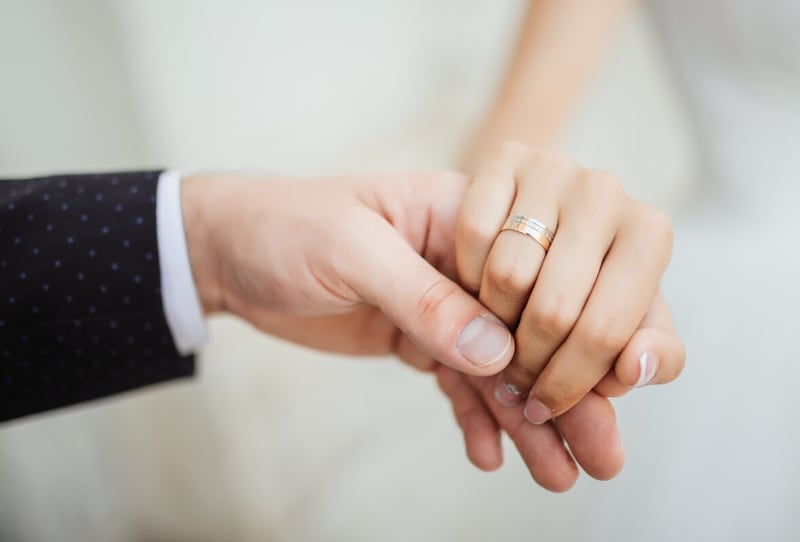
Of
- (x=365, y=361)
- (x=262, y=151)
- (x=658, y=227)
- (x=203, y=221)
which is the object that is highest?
(x=658, y=227)

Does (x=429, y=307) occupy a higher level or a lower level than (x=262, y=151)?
Result: higher

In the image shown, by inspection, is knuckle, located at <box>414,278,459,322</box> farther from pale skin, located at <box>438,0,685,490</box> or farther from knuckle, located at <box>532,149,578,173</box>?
knuckle, located at <box>532,149,578,173</box>

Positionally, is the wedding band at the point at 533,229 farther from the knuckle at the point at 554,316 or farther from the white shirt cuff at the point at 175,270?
the white shirt cuff at the point at 175,270

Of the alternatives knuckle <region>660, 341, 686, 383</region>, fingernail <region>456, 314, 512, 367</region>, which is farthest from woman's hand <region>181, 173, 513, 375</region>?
knuckle <region>660, 341, 686, 383</region>

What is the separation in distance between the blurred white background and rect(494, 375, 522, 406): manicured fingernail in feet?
0.88

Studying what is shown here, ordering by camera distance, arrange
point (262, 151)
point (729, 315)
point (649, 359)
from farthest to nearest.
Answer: point (262, 151)
point (729, 315)
point (649, 359)

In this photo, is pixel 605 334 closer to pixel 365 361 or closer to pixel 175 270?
pixel 175 270

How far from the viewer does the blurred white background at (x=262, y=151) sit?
3.15ft

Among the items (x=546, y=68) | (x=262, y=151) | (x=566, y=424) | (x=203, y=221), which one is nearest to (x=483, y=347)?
(x=566, y=424)

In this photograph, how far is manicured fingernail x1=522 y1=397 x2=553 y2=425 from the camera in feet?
1.65

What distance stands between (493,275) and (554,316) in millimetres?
56

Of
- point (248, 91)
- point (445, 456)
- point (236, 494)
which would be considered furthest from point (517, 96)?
A: point (236, 494)

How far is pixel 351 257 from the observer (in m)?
0.52

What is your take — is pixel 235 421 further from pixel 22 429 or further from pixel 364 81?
pixel 364 81
